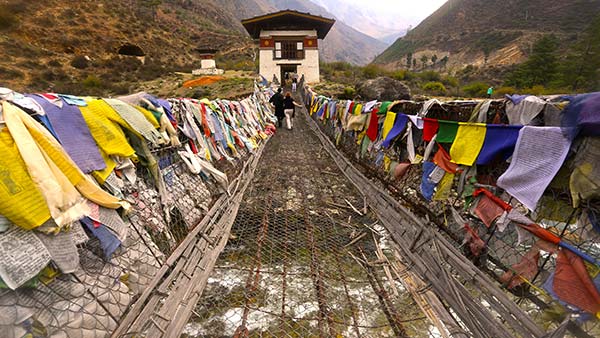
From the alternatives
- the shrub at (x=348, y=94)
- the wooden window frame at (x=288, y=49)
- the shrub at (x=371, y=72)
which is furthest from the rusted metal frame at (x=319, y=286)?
the shrub at (x=371, y=72)

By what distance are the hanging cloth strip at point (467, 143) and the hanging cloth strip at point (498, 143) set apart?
59 millimetres

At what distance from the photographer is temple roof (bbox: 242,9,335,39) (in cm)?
2539

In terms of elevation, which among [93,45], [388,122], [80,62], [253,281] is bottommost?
[253,281]

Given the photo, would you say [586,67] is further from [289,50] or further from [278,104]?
[278,104]

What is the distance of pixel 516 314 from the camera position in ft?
6.29

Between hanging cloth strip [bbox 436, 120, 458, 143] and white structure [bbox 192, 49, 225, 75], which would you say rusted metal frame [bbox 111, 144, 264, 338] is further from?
white structure [bbox 192, 49, 225, 75]

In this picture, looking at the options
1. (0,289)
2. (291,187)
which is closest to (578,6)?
(291,187)

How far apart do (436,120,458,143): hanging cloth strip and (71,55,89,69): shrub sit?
34.2 metres

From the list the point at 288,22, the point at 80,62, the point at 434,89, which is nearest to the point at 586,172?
the point at 288,22

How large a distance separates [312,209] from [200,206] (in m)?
1.75

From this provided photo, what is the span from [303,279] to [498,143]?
2.28 meters

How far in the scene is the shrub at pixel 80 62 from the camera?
2634cm

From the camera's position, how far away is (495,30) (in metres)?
54.6

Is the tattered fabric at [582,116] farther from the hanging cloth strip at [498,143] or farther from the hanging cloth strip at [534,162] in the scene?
the hanging cloth strip at [498,143]
